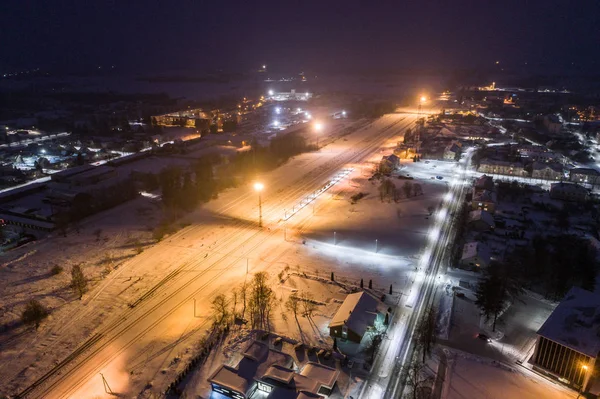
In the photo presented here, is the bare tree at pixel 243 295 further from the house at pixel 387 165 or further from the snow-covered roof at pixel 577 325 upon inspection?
the house at pixel 387 165

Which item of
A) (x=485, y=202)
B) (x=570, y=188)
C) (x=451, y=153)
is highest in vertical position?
(x=451, y=153)

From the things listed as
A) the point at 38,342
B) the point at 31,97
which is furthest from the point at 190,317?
the point at 31,97

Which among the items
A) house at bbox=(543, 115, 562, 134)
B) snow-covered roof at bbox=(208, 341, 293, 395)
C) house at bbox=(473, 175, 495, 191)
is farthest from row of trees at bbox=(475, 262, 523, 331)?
house at bbox=(543, 115, 562, 134)

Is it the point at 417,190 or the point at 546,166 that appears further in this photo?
the point at 546,166

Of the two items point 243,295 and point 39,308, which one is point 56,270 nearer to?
point 39,308

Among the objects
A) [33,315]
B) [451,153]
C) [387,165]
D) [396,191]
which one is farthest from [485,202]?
[33,315]

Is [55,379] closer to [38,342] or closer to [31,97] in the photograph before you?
[38,342]
